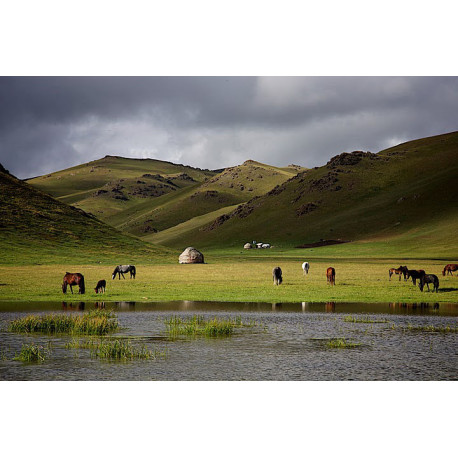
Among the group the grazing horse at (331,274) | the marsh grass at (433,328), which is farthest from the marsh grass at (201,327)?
the grazing horse at (331,274)

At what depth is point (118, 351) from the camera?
21.9 m

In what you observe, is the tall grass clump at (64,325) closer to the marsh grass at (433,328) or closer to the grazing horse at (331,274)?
the marsh grass at (433,328)

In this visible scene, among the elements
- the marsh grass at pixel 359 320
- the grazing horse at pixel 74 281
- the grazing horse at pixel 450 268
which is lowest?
the marsh grass at pixel 359 320

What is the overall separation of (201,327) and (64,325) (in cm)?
680

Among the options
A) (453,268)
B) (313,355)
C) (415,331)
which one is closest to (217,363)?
(313,355)

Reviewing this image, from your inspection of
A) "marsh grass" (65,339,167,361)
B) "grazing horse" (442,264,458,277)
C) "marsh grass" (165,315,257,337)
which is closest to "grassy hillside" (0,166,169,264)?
"grazing horse" (442,264,458,277)

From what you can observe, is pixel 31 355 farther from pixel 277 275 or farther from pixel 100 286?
pixel 277 275

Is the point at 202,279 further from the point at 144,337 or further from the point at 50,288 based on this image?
the point at 144,337

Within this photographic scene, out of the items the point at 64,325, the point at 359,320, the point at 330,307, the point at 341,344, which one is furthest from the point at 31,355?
the point at 330,307

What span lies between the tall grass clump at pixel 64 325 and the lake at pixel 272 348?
74 cm

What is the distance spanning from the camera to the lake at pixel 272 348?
19.2m

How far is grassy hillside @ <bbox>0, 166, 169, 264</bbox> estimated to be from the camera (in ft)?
298

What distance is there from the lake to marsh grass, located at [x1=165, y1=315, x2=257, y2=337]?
20.9 inches

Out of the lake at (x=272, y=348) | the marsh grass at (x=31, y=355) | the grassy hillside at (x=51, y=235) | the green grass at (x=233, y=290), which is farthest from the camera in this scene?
the grassy hillside at (x=51, y=235)
